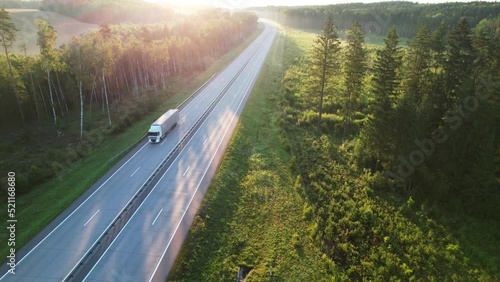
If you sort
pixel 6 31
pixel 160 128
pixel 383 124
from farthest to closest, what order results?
pixel 160 128
pixel 6 31
pixel 383 124

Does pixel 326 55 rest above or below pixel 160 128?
above

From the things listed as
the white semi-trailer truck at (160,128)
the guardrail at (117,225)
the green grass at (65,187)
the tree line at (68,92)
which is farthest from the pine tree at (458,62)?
the tree line at (68,92)

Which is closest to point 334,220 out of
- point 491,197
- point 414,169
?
point 414,169

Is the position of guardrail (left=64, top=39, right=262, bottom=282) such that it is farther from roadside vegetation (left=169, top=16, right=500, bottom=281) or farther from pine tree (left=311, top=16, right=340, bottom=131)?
pine tree (left=311, top=16, right=340, bottom=131)

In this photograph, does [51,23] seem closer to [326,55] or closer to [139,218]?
[326,55]

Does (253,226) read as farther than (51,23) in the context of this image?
No

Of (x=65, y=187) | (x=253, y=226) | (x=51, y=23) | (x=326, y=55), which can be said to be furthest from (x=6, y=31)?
(x=51, y=23)

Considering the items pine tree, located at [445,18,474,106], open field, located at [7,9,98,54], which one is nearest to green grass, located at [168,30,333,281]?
pine tree, located at [445,18,474,106]
